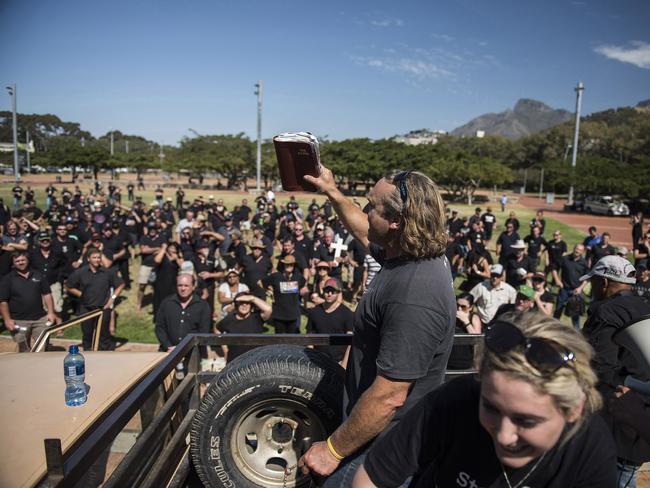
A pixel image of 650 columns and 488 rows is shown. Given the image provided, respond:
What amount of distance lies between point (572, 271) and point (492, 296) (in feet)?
10.2

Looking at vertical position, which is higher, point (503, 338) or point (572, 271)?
point (503, 338)

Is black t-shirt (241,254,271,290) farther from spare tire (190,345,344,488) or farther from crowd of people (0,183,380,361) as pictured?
spare tire (190,345,344,488)

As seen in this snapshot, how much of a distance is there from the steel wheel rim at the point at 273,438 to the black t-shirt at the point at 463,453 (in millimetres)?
1030

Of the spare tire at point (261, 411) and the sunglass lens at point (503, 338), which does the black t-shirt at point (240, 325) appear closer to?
the spare tire at point (261, 411)

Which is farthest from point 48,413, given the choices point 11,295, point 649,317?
point 11,295

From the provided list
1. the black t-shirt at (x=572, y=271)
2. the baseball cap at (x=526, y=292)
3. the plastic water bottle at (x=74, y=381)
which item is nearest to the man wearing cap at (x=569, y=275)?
the black t-shirt at (x=572, y=271)

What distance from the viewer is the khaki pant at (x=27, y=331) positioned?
21.7 ft

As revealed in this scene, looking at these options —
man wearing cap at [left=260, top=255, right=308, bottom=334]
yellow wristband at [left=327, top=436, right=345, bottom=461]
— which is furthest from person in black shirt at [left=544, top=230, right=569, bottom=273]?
yellow wristband at [left=327, top=436, right=345, bottom=461]

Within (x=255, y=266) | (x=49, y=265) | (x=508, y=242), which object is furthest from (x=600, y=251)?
(x=49, y=265)

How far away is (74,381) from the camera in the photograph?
8.32 feet

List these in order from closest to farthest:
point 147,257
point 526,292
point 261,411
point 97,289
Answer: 1. point 261,411
2. point 526,292
3. point 97,289
4. point 147,257

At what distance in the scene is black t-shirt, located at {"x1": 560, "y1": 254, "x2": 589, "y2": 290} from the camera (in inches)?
362

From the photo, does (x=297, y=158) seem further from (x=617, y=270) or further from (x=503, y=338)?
(x=617, y=270)

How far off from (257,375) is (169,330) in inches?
146
